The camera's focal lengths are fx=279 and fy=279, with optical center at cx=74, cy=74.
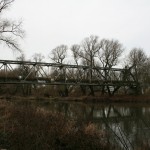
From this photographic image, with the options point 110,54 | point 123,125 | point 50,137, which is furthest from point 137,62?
point 50,137

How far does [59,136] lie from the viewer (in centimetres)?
1124

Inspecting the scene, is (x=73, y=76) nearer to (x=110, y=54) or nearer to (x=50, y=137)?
(x=110, y=54)

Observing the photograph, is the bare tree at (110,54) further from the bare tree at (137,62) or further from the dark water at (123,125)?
the dark water at (123,125)

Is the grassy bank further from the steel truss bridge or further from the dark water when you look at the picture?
the steel truss bridge

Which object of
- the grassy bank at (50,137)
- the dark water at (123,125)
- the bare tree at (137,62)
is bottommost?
the dark water at (123,125)

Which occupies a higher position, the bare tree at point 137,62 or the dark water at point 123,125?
the bare tree at point 137,62

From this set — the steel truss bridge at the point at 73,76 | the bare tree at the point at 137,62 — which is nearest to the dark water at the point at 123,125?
the steel truss bridge at the point at 73,76

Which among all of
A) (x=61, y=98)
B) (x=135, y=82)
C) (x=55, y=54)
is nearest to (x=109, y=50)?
(x=135, y=82)

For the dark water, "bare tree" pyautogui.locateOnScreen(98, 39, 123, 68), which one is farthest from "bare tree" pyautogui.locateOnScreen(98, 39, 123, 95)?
the dark water

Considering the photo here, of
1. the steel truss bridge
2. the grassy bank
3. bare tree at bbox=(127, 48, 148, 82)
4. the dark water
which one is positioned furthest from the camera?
bare tree at bbox=(127, 48, 148, 82)

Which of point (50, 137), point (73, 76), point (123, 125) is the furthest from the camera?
point (73, 76)

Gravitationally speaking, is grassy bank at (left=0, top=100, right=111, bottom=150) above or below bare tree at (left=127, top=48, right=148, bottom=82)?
below

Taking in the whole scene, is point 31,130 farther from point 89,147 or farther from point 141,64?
point 141,64

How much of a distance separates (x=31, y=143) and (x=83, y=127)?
11.1 feet
